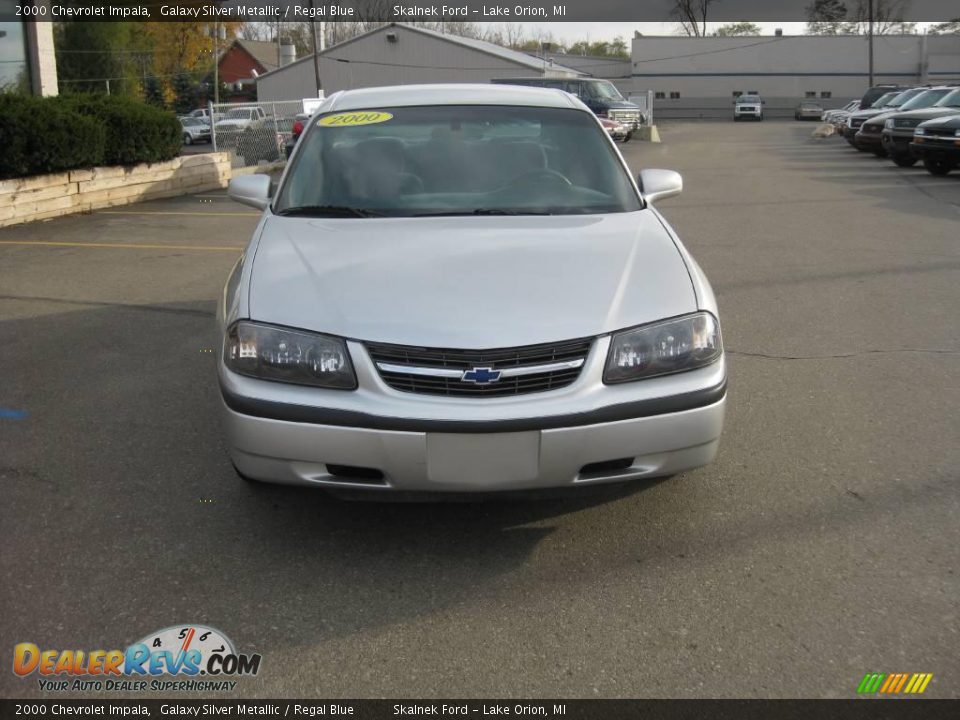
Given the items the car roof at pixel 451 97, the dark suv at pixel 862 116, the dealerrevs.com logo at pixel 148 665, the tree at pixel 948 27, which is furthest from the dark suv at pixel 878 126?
the tree at pixel 948 27

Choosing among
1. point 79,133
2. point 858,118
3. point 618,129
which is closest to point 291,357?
point 79,133

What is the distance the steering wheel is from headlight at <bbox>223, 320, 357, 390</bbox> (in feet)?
5.30

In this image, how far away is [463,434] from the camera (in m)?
3.13

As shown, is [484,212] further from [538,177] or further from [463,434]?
[463,434]

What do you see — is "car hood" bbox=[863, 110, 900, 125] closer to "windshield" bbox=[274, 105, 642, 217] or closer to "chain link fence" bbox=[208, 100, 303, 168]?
"chain link fence" bbox=[208, 100, 303, 168]

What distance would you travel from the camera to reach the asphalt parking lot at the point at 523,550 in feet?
9.59

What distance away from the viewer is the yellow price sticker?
4926mm

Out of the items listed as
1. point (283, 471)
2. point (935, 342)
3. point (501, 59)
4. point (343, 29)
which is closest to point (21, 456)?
point (283, 471)

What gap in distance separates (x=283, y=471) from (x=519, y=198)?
185cm

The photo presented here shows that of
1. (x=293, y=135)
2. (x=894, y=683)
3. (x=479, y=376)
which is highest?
(x=293, y=135)

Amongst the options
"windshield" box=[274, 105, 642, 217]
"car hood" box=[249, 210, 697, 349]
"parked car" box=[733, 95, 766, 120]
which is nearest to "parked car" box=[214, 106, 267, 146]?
"windshield" box=[274, 105, 642, 217]

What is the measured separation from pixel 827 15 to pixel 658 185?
3660 inches

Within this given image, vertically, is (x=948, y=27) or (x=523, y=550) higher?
(x=948, y=27)
